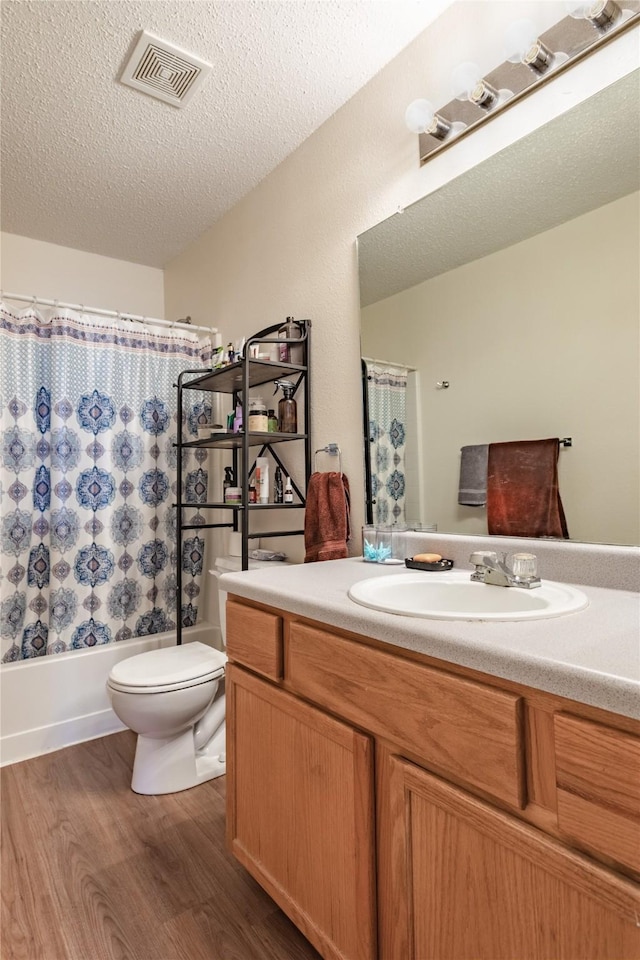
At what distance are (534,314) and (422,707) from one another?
0.96 m

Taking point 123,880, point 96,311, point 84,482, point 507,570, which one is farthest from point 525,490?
point 96,311

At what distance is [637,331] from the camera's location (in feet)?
3.58

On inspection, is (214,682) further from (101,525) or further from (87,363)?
(87,363)

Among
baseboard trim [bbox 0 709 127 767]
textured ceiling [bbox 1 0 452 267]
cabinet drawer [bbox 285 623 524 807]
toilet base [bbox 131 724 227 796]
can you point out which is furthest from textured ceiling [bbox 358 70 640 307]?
baseboard trim [bbox 0 709 127 767]

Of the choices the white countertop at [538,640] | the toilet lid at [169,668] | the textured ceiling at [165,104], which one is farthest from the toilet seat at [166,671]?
the textured ceiling at [165,104]

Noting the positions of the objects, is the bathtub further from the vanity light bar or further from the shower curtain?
the vanity light bar

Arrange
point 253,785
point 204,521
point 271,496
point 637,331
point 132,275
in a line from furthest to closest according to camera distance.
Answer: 1. point 132,275
2. point 204,521
3. point 271,496
4. point 253,785
5. point 637,331

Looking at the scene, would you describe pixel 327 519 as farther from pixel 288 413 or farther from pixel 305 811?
pixel 305 811

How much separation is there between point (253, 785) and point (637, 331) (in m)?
1.35

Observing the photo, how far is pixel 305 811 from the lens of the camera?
109cm

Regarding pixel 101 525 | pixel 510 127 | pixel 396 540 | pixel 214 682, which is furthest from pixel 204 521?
pixel 510 127

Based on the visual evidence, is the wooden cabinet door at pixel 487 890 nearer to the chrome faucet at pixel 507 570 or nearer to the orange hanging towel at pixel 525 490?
the chrome faucet at pixel 507 570

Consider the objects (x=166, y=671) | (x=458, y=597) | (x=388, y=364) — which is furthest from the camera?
(x=166, y=671)

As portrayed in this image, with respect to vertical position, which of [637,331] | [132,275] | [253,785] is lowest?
[253,785]
